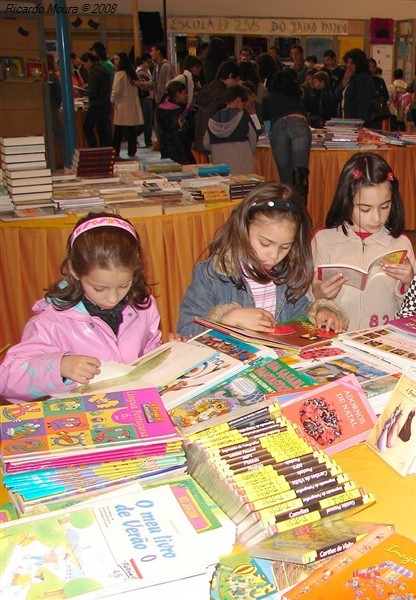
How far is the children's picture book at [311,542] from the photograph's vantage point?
0.99m

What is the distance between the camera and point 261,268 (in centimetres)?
213

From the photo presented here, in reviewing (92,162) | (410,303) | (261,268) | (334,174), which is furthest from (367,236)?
(334,174)

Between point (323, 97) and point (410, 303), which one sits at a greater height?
point (323, 97)

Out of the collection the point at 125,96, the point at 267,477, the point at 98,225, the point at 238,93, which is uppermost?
the point at 125,96

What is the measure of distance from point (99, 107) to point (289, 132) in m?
4.50

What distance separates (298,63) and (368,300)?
9.03 metres

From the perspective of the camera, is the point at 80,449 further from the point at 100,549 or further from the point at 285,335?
the point at 285,335

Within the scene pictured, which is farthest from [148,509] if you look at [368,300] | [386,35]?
[386,35]

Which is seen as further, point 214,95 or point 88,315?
point 214,95

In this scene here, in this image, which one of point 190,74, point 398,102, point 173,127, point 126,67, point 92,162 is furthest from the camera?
point 398,102

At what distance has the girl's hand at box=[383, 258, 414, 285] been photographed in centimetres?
226

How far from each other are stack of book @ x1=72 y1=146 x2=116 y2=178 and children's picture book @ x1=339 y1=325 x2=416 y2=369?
278 centimetres

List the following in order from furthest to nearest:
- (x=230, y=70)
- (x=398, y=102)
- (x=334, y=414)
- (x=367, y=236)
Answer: (x=398, y=102) → (x=230, y=70) → (x=367, y=236) → (x=334, y=414)

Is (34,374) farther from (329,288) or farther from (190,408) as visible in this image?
(329,288)
